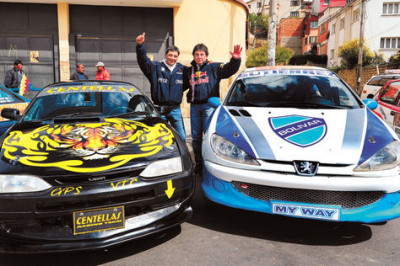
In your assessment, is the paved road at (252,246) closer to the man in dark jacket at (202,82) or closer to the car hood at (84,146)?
the car hood at (84,146)

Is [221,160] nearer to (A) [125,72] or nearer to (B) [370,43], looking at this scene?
(A) [125,72]

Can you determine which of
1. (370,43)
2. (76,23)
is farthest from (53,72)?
(370,43)

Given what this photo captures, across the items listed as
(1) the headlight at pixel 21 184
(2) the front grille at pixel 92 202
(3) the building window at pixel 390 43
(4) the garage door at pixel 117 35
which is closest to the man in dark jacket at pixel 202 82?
(2) the front grille at pixel 92 202

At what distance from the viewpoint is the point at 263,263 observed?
8.16 feet

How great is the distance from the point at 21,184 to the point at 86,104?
5.10ft

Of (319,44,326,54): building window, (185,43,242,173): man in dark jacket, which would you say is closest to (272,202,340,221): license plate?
(185,43,242,173): man in dark jacket

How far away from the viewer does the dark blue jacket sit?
4.83m

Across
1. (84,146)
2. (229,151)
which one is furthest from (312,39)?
(84,146)

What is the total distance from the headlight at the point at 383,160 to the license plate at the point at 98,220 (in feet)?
6.08

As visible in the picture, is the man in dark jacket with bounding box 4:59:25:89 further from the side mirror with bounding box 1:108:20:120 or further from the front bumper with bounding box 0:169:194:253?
the front bumper with bounding box 0:169:194:253

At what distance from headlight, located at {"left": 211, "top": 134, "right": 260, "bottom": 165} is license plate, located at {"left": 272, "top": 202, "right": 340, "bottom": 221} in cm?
42

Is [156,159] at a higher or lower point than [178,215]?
higher

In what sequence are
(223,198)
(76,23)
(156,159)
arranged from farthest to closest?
(76,23) < (223,198) < (156,159)

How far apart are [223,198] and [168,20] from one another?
33.8 ft
